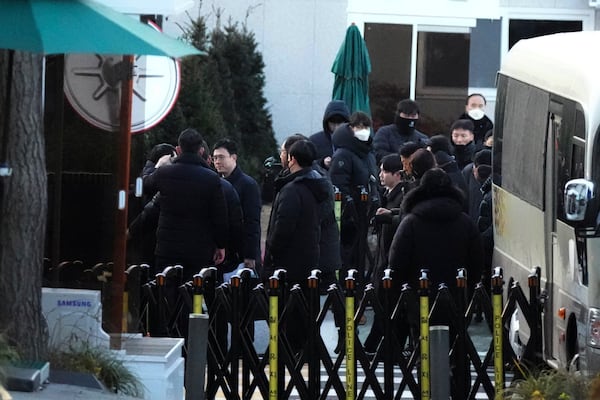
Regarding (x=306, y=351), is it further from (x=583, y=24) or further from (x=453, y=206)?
(x=583, y=24)

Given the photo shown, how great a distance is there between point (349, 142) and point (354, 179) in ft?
1.35

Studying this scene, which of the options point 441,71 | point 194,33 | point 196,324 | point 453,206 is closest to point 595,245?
point 453,206

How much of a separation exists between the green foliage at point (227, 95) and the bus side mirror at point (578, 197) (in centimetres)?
1248

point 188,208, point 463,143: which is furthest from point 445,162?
point 188,208

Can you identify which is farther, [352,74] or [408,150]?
[352,74]

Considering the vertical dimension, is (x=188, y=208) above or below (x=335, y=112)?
below

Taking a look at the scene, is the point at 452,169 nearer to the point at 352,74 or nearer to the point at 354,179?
the point at 354,179

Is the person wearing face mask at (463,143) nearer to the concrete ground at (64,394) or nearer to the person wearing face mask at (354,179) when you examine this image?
the person wearing face mask at (354,179)

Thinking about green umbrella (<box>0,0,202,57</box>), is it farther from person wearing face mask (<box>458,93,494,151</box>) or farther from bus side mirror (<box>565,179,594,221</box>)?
person wearing face mask (<box>458,93,494,151</box>)

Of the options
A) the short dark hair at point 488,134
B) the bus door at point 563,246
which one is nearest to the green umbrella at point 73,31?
the bus door at point 563,246

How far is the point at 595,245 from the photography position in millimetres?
10758

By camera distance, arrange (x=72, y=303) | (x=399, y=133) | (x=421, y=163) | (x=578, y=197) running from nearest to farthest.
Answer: (x=72, y=303)
(x=578, y=197)
(x=421, y=163)
(x=399, y=133)

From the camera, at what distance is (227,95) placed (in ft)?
81.9

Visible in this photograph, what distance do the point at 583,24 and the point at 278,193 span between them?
15566mm
